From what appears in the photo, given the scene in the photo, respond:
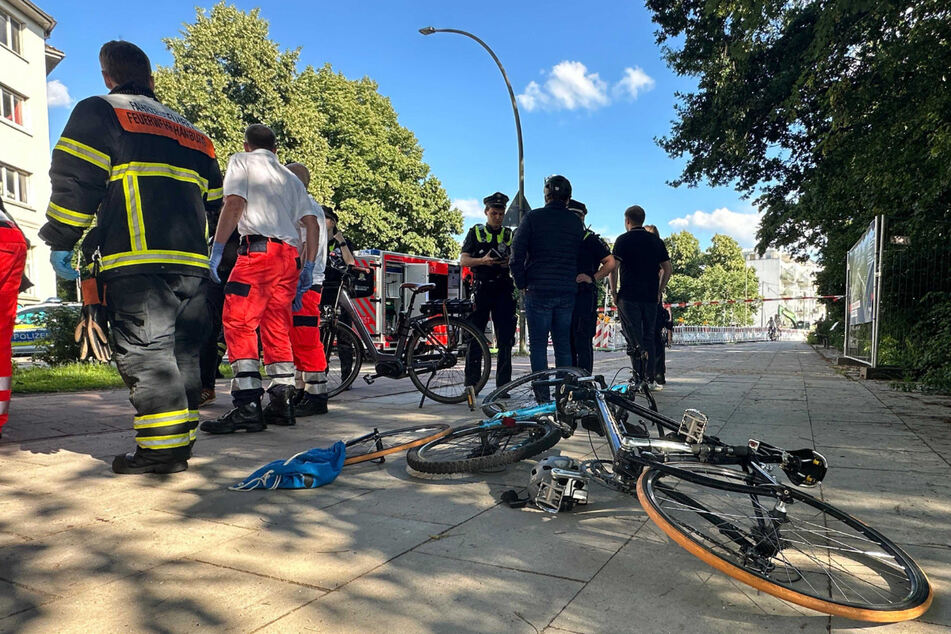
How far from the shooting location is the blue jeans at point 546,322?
16.6ft

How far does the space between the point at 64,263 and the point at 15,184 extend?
2628cm

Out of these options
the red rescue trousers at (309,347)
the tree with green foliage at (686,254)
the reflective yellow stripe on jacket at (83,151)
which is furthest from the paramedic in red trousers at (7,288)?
the tree with green foliage at (686,254)

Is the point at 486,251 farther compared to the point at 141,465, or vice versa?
the point at 486,251

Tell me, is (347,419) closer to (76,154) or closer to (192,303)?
(192,303)

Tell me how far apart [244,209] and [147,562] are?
2796mm

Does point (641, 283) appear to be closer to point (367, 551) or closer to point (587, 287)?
point (587, 287)

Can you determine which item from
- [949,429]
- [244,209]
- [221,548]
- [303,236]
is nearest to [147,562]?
[221,548]

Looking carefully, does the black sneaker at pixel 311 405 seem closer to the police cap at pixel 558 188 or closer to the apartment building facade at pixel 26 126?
the police cap at pixel 558 188

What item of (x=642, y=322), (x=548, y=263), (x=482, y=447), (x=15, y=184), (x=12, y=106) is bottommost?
(x=482, y=447)

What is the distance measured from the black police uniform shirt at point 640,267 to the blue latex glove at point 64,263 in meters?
5.17

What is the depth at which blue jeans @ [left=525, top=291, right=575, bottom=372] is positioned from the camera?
199 inches

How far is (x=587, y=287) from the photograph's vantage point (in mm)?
5824

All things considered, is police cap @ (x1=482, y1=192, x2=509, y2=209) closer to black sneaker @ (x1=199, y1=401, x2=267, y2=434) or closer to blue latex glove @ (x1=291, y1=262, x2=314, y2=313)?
blue latex glove @ (x1=291, y1=262, x2=314, y2=313)

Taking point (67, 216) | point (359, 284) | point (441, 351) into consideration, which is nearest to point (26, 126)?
point (359, 284)
